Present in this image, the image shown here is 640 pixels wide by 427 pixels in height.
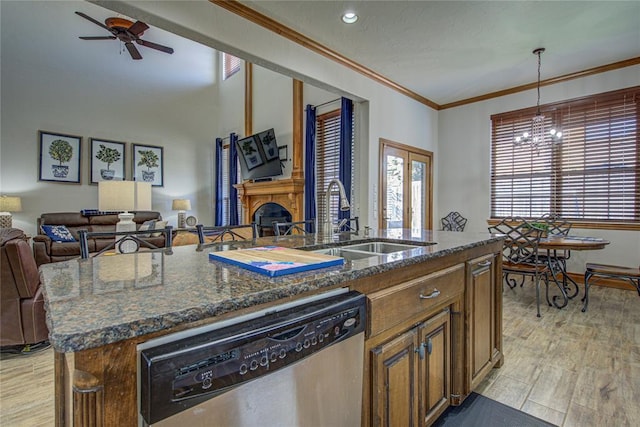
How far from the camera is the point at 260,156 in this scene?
18.9 ft

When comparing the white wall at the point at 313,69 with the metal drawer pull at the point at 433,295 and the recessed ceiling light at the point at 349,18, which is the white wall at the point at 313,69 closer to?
the recessed ceiling light at the point at 349,18

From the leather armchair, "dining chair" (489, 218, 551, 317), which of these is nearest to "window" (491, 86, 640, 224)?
"dining chair" (489, 218, 551, 317)

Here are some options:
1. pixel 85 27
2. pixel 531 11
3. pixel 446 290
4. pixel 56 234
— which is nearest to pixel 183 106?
pixel 85 27

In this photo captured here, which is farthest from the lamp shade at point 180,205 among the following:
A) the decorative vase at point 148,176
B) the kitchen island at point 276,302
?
the kitchen island at point 276,302

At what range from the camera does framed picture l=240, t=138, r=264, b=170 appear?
5.83 meters

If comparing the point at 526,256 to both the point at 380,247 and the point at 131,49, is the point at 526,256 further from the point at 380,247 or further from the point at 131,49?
the point at 131,49

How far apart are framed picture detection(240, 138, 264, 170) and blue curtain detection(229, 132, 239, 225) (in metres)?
0.82

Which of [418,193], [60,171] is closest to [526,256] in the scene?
[418,193]

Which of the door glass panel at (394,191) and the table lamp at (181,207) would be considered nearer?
the door glass panel at (394,191)

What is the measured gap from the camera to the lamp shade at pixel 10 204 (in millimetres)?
5238

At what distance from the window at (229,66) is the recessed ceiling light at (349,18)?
471 cm

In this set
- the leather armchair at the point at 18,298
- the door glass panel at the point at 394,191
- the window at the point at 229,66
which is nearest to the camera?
A: the leather armchair at the point at 18,298

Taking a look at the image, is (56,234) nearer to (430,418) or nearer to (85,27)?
(85,27)

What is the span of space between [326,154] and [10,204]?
5316mm
